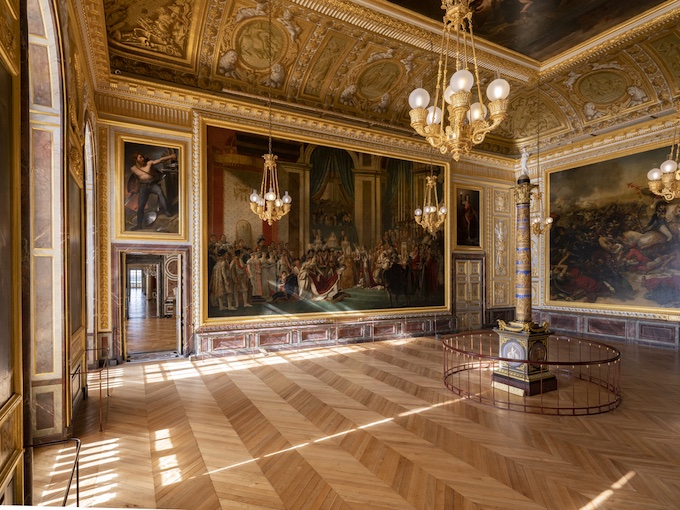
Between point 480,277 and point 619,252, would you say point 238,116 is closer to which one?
point 480,277

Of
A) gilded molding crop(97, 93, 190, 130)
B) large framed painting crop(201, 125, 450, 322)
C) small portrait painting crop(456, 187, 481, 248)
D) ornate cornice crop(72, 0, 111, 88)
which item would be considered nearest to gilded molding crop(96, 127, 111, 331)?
gilded molding crop(97, 93, 190, 130)

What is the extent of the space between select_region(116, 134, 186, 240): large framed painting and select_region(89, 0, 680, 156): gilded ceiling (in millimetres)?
1567

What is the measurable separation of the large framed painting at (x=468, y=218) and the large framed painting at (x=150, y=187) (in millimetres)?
9212

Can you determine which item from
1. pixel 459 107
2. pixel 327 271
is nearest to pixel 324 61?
pixel 327 271

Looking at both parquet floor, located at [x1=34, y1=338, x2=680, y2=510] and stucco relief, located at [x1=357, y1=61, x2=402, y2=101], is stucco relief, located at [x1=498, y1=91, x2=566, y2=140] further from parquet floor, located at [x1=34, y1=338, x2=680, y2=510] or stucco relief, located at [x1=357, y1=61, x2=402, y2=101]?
parquet floor, located at [x1=34, y1=338, x2=680, y2=510]

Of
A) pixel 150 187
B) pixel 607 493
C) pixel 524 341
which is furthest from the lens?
pixel 150 187

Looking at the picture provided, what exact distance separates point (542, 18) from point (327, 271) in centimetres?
800

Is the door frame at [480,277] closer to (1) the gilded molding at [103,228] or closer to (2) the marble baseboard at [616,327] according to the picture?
(2) the marble baseboard at [616,327]

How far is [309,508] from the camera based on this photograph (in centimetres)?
336

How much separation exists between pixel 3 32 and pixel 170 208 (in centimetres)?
659

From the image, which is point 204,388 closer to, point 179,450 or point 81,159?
point 179,450

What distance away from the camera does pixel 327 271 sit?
1098 centimetres

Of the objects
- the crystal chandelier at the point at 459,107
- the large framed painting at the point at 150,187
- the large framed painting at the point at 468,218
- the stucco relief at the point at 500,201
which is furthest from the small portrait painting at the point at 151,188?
the stucco relief at the point at 500,201

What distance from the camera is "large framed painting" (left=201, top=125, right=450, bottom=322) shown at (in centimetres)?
957
